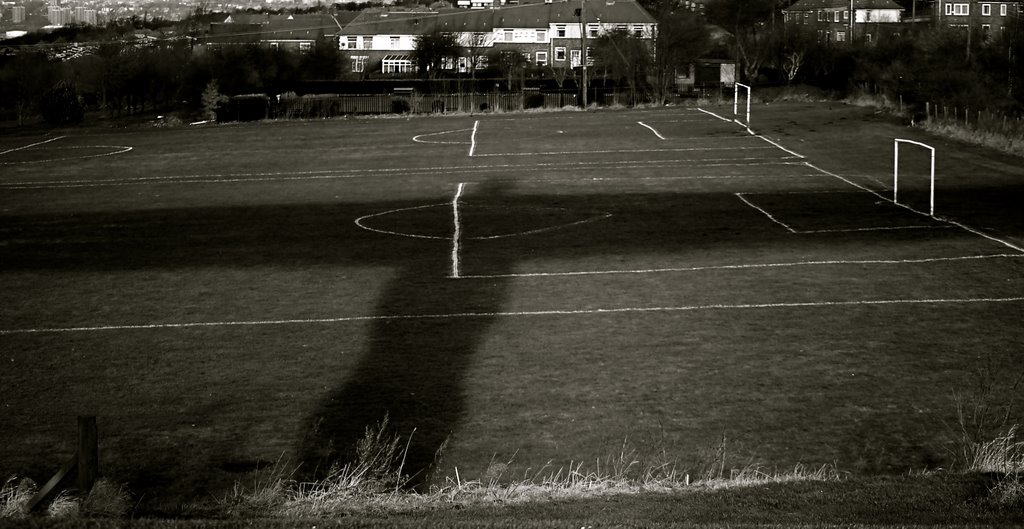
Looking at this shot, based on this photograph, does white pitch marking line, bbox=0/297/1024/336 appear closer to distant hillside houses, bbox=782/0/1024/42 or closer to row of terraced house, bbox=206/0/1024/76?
row of terraced house, bbox=206/0/1024/76

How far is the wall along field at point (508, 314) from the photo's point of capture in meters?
12.8

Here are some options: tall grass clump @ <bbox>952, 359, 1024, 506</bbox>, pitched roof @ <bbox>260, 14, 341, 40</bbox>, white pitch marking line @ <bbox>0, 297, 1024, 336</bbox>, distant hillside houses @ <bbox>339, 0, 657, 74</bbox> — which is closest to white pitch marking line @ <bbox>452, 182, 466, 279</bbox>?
white pitch marking line @ <bbox>0, 297, 1024, 336</bbox>

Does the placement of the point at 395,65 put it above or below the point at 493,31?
below

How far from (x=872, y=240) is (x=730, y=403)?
11.8m

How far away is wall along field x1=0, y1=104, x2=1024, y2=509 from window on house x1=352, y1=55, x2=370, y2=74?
3084 inches

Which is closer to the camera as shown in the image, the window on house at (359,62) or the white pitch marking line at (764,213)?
the white pitch marking line at (764,213)

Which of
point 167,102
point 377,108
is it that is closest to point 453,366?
point 377,108

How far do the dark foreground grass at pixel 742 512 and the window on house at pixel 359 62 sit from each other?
108 m

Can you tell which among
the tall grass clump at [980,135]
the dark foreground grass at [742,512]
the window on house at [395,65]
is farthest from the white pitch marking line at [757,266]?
the window on house at [395,65]

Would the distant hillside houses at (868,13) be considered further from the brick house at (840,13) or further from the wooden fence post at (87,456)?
the wooden fence post at (87,456)

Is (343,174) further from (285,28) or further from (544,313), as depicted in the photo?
(285,28)

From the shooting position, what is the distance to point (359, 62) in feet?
378

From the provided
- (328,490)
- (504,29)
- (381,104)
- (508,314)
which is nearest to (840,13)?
(504,29)

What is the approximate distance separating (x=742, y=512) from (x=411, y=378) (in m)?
7.16
